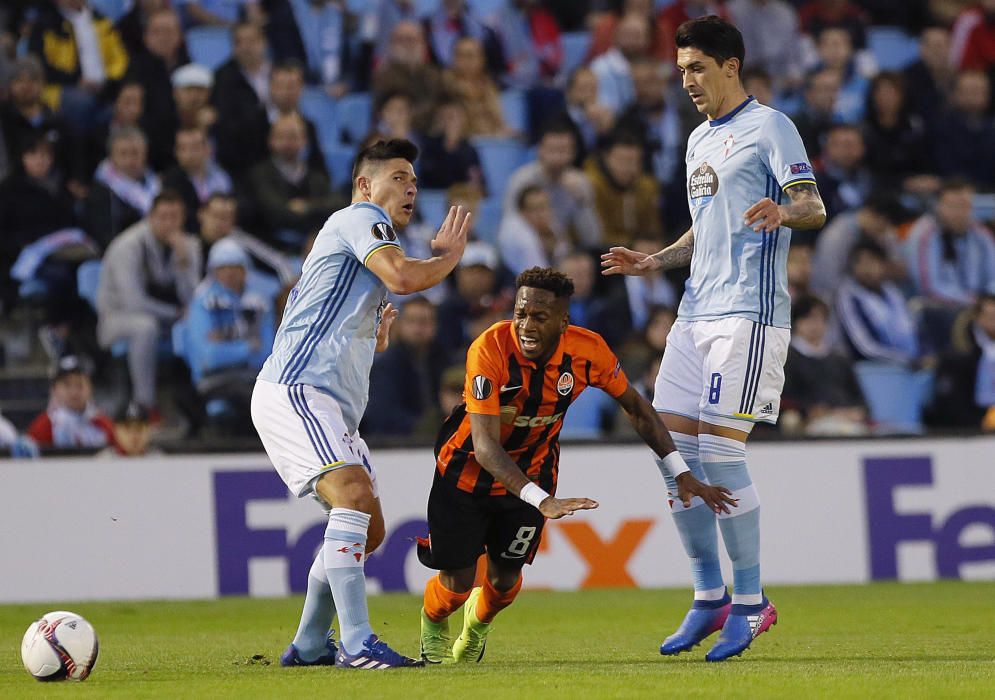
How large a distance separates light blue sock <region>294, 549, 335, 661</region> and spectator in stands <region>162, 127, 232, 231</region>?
23.1 ft

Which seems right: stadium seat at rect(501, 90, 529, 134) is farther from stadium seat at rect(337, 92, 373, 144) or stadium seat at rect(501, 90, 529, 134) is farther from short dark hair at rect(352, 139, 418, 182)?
short dark hair at rect(352, 139, 418, 182)

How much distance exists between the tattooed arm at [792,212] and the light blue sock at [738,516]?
3.28ft

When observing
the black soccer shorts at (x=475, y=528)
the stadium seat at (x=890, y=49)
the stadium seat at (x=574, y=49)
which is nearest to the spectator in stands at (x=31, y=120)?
the stadium seat at (x=574, y=49)

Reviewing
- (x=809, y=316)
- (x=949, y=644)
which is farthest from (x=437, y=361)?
(x=949, y=644)

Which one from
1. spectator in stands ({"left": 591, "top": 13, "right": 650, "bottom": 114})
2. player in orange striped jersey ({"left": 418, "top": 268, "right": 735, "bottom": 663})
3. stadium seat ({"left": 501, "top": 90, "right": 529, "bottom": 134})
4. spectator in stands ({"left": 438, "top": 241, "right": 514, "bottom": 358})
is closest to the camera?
player in orange striped jersey ({"left": 418, "top": 268, "right": 735, "bottom": 663})

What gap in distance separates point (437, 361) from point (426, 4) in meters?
5.59

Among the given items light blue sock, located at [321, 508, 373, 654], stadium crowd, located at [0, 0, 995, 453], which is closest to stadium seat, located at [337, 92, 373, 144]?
stadium crowd, located at [0, 0, 995, 453]

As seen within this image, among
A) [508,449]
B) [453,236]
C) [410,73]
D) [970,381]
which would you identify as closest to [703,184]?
[453,236]

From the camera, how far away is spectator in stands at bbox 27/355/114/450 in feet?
38.6

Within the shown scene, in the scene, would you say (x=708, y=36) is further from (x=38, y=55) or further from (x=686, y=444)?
(x=38, y=55)

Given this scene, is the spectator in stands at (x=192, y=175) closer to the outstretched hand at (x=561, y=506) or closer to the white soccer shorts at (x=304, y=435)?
the white soccer shorts at (x=304, y=435)

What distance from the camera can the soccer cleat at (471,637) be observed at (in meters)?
7.04

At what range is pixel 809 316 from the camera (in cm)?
1279

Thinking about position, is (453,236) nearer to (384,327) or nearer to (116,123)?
(384,327)
